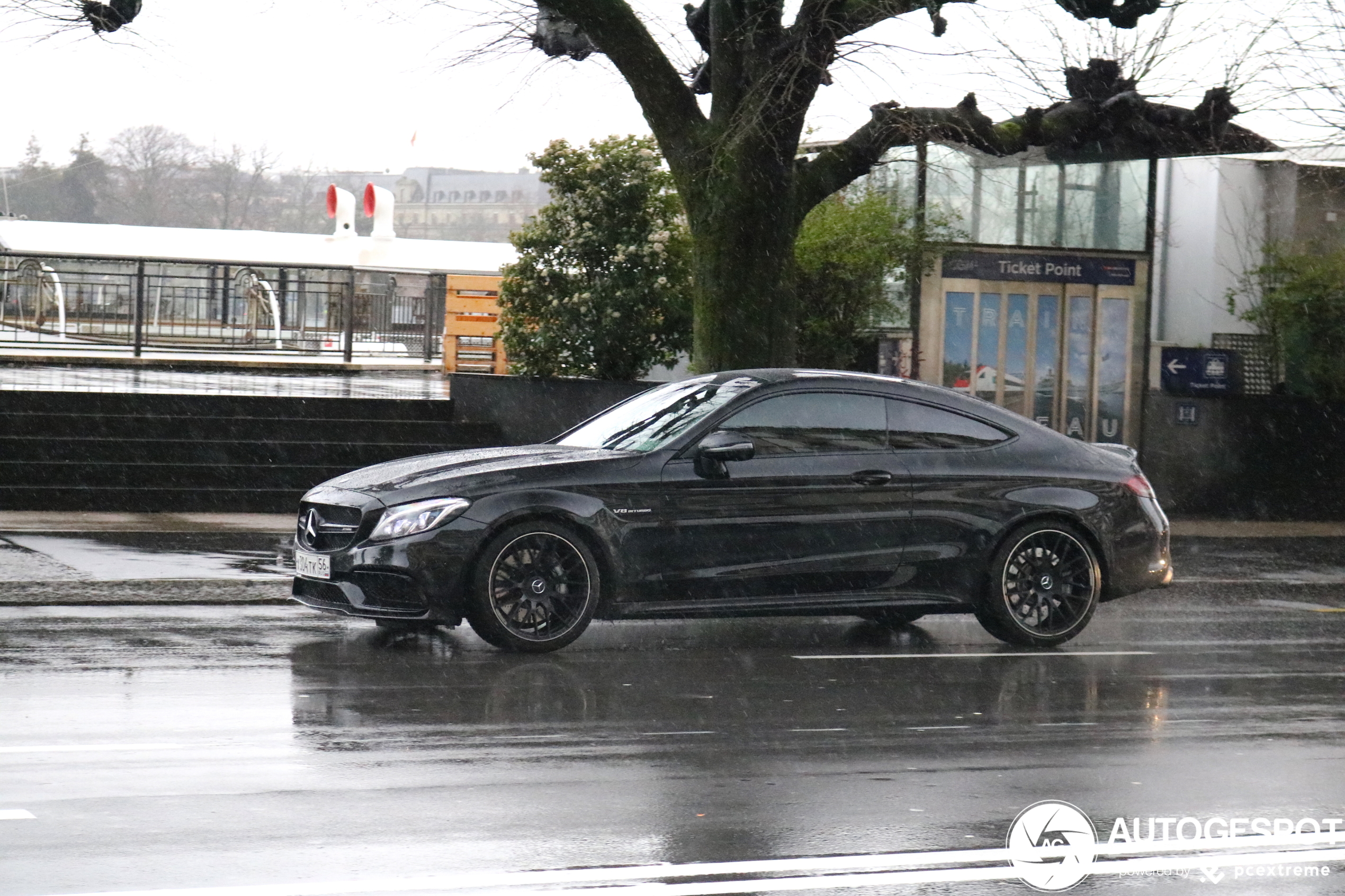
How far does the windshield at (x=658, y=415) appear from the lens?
31.7ft

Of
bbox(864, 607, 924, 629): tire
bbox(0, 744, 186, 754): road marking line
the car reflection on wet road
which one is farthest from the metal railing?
bbox(0, 744, 186, 754): road marking line

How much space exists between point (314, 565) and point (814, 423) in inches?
116

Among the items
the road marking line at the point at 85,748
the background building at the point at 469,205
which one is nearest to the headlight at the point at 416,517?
the road marking line at the point at 85,748

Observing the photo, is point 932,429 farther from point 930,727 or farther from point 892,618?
point 930,727

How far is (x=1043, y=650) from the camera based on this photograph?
1013 centimetres

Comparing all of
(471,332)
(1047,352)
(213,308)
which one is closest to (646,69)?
(1047,352)

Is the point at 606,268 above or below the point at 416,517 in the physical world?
above

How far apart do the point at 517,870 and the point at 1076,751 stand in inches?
119

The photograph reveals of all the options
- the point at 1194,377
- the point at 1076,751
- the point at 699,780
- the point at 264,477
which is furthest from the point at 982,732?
the point at 1194,377

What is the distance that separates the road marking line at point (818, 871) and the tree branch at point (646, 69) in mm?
9723

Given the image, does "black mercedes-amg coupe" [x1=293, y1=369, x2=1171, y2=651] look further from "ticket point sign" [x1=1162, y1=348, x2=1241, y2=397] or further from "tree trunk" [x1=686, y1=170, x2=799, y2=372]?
"ticket point sign" [x1=1162, y1=348, x2=1241, y2=397]

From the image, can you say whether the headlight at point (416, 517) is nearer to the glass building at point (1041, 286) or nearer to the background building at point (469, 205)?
the glass building at point (1041, 286)

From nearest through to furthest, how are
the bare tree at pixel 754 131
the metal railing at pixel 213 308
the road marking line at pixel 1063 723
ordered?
1. the road marking line at pixel 1063 723
2. the bare tree at pixel 754 131
3. the metal railing at pixel 213 308

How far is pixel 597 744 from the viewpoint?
7000 mm
